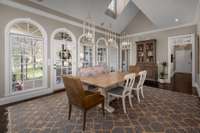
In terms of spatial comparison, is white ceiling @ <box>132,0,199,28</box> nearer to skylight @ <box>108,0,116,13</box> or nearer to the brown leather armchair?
skylight @ <box>108,0,116,13</box>

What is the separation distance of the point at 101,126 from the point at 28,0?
4193 mm

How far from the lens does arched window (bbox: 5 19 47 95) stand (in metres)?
3.42

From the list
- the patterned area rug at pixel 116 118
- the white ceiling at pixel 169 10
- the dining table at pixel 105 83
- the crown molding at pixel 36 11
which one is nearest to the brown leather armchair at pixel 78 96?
the dining table at pixel 105 83

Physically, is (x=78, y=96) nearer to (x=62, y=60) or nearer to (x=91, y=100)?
(x=91, y=100)

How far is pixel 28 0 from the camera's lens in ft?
11.7

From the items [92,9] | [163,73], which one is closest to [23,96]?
[92,9]

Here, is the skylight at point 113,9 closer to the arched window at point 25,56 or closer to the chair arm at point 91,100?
the arched window at point 25,56

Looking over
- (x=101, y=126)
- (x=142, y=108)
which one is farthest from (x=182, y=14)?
(x=101, y=126)

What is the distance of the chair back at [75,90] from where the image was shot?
2041 millimetres

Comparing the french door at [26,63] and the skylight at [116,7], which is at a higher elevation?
the skylight at [116,7]

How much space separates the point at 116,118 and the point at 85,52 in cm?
401

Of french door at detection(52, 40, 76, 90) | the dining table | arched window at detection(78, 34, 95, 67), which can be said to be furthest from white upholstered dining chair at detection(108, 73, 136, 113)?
arched window at detection(78, 34, 95, 67)

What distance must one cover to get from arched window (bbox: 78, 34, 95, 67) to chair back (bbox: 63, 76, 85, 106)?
11.1 ft

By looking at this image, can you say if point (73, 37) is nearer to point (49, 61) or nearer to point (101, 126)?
point (49, 61)
